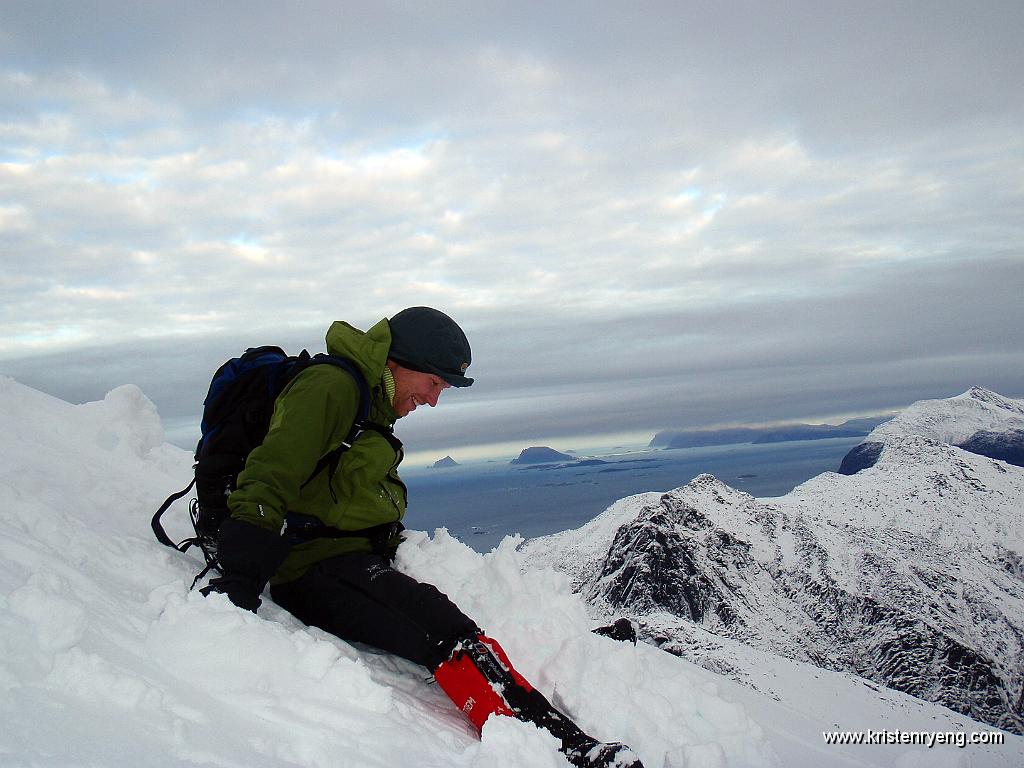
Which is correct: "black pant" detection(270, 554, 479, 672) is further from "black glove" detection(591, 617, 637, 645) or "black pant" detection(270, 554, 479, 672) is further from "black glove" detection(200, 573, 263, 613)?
"black glove" detection(591, 617, 637, 645)

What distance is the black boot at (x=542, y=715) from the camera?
11.0 feet

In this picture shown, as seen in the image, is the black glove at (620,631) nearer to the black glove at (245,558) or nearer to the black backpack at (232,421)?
the black backpack at (232,421)

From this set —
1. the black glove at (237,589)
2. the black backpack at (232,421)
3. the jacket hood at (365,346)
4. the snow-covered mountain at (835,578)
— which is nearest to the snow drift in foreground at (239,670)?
the black glove at (237,589)

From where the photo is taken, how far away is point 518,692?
3717mm

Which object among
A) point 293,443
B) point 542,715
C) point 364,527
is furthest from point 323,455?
point 542,715

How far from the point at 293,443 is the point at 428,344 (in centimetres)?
115

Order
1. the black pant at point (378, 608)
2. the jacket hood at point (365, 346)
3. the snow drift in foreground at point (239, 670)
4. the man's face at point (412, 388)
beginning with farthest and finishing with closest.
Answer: the man's face at point (412, 388) → the jacket hood at point (365, 346) → the black pant at point (378, 608) → the snow drift in foreground at point (239, 670)

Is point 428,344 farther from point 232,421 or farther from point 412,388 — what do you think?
point 232,421

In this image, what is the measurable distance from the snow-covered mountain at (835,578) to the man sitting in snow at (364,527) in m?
96.4

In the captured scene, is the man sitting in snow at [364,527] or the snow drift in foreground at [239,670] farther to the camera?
the man sitting in snow at [364,527]

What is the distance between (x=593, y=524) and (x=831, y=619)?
2169 inches

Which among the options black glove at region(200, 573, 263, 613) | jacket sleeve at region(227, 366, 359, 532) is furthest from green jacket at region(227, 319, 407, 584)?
black glove at region(200, 573, 263, 613)

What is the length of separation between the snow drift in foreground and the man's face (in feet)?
4.34

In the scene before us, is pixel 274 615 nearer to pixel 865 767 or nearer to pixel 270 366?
pixel 270 366
